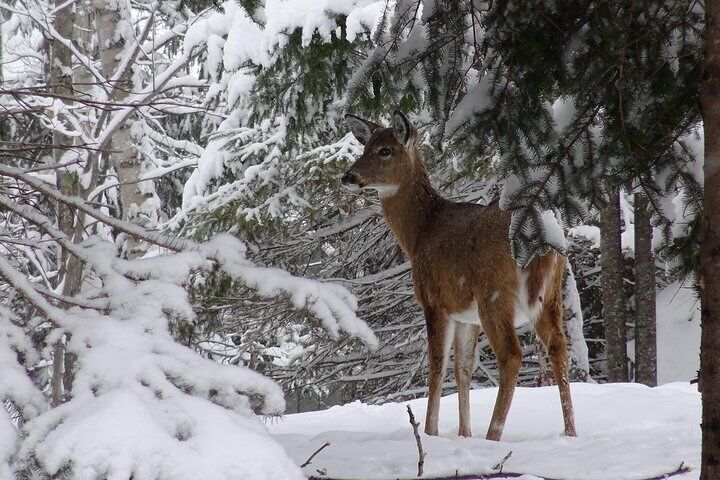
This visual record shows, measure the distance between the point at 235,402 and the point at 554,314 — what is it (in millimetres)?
3550

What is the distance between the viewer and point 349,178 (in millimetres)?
6430

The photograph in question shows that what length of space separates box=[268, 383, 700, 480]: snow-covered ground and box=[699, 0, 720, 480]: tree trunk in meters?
0.81

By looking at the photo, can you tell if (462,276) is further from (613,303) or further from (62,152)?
(62,152)

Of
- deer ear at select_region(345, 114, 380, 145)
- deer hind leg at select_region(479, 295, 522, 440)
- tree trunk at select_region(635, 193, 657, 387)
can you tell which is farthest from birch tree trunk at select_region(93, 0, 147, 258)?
tree trunk at select_region(635, 193, 657, 387)

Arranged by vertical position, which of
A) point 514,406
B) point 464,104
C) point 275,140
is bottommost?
point 514,406

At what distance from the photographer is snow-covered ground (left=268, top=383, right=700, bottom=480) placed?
402 cm

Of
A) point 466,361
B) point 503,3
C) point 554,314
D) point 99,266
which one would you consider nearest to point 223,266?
point 99,266

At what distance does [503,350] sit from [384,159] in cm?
191

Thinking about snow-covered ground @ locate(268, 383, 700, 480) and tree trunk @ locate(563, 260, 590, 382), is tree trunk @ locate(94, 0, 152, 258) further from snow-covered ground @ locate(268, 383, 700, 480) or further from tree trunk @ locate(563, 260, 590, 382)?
tree trunk @ locate(563, 260, 590, 382)

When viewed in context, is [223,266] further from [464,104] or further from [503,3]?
[503,3]

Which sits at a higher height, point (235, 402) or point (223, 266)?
point (223, 266)

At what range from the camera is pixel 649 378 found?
11.5 m

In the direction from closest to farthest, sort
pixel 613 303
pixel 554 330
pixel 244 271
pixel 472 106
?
pixel 244 271 < pixel 472 106 < pixel 554 330 < pixel 613 303

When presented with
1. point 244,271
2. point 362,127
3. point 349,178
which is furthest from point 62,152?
point 244,271
